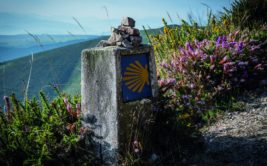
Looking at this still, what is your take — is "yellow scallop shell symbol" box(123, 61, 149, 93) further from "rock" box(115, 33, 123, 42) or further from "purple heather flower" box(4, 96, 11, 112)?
"purple heather flower" box(4, 96, 11, 112)

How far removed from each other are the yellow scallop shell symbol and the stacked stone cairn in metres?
0.24

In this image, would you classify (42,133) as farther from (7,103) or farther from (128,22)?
(128,22)

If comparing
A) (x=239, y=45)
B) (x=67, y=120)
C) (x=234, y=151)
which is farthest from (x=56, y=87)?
(x=239, y=45)

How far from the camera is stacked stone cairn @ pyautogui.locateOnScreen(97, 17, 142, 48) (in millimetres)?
3608

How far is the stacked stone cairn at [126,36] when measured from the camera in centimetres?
361

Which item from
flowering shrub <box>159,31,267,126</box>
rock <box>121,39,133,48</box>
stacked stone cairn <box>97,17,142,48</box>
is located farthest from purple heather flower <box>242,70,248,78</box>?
rock <box>121,39,133,48</box>

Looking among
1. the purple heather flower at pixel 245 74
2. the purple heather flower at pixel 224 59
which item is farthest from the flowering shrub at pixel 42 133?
the purple heather flower at pixel 245 74

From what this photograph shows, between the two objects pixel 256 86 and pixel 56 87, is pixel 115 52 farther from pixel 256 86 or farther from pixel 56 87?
pixel 256 86

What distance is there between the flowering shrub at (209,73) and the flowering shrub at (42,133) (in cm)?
180

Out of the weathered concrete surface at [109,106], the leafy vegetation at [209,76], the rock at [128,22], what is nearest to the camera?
the weathered concrete surface at [109,106]

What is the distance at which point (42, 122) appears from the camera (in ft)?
12.8

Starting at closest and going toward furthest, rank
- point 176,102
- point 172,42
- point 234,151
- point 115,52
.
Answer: point 115,52 < point 234,151 < point 176,102 < point 172,42

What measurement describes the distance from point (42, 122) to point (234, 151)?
2336mm

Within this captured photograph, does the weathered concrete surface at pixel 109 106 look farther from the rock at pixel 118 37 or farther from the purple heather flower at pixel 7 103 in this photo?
the purple heather flower at pixel 7 103
